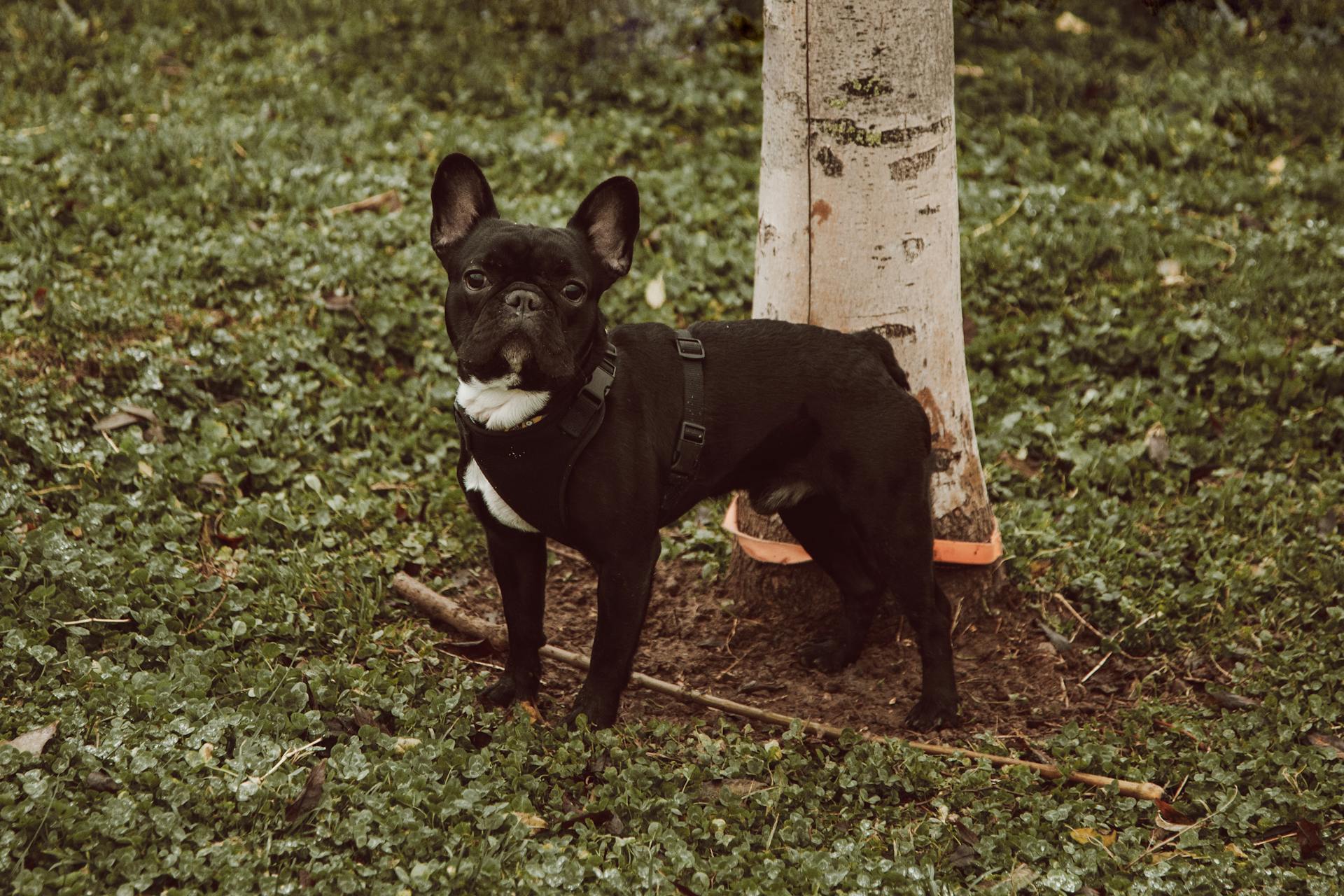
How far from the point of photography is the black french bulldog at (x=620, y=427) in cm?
371

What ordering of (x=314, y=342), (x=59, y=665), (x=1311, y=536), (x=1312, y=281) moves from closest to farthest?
1. (x=59, y=665)
2. (x=1311, y=536)
3. (x=314, y=342)
4. (x=1312, y=281)

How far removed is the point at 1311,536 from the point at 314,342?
4.64 m

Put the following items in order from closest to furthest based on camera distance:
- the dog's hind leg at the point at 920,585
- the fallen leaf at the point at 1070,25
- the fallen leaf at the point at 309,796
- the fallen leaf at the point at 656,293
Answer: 1. the fallen leaf at the point at 309,796
2. the dog's hind leg at the point at 920,585
3. the fallen leaf at the point at 656,293
4. the fallen leaf at the point at 1070,25

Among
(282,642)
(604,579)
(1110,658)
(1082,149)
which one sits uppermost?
(1082,149)

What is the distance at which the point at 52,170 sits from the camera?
6.93 meters

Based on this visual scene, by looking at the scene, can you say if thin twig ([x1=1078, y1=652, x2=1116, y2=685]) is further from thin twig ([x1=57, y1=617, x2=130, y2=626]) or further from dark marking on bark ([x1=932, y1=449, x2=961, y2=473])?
thin twig ([x1=57, y1=617, x2=130, y2=626])

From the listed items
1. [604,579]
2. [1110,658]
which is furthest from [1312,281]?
[604,579]

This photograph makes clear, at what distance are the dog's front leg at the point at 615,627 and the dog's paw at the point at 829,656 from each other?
1020mm

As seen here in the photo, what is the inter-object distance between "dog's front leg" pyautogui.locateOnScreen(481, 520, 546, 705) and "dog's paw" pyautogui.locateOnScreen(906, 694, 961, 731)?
1.34 metres

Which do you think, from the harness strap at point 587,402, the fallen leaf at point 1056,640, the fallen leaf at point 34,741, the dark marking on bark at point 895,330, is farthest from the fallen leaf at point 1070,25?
the fallen leaf at point 34,741

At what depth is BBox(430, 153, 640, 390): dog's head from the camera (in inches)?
142

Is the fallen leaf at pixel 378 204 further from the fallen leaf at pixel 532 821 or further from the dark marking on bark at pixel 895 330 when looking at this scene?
the fallen leaf at pixel 532 821

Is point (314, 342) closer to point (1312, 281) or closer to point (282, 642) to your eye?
point (282, 642)

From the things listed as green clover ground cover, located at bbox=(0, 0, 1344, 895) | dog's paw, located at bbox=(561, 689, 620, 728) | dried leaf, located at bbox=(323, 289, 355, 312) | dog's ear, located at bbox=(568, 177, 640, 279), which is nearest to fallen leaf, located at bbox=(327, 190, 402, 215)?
green clover ground cover, located at bbox=(0, 0, 1344, 895)
